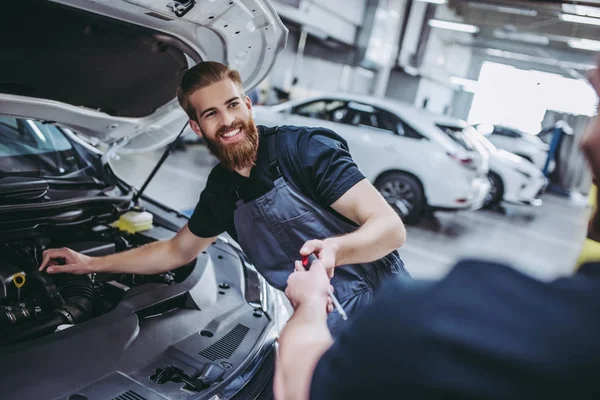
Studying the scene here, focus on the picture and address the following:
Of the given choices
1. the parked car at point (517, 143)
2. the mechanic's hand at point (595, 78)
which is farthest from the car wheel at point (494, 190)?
the mechanic's hand at point (595, 78)

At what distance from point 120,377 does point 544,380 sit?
3.21ft

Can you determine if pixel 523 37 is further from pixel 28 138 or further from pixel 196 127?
pixel 28 138

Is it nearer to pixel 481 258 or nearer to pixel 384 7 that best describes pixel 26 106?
pixel 481 258

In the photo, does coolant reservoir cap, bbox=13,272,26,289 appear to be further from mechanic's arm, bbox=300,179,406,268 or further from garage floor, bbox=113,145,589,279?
garage floor, bbox=113,145,589,279

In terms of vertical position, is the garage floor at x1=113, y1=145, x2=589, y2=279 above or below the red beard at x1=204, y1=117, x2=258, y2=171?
below

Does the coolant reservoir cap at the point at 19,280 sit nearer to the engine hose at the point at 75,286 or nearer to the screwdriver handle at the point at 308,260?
the engine hose at the point at 75,286

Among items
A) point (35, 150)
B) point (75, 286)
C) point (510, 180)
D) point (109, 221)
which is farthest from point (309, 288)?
point (510, 180)

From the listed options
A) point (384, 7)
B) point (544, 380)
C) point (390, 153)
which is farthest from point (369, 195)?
point (384, 7)

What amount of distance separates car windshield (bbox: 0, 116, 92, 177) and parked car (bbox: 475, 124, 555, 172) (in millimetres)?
9854

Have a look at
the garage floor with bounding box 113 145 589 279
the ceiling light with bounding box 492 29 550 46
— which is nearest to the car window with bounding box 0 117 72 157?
the garage floor with bounding box 113 145 589 279

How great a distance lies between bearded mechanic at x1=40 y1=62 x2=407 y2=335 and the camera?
1.49 m

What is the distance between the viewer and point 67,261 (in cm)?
151

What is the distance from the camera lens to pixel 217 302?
1561 mm

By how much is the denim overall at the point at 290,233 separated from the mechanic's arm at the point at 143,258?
20 centimetres
